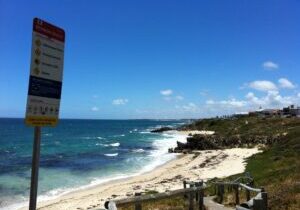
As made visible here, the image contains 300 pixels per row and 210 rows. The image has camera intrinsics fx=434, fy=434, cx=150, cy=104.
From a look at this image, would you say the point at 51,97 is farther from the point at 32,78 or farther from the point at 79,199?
the point at 79,199

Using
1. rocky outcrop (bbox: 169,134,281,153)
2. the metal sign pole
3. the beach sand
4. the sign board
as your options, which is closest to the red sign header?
the sign board

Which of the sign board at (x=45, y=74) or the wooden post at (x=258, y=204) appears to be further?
the wooden post at (x=258, y=204)

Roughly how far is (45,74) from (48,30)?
17.4 inches

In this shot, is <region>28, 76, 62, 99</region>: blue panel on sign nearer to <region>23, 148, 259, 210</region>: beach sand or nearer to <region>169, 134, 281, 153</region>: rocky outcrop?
<region>23, 148, 259, 210</region>: beach sand

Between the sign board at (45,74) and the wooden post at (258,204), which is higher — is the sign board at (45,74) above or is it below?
above

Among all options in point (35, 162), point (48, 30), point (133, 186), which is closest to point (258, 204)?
point (35, 162)

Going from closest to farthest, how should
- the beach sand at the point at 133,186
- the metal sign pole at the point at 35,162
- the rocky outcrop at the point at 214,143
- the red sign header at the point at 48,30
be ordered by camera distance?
the red sign header at the point at 48,30 < the metal sign pole at the point at 35,162 < the beach sand at the point at 133,186 < the rocky outcrop at the point at 214,143

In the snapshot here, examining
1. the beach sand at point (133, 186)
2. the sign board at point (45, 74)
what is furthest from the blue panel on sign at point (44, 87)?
the beach sand at point (133, 186)

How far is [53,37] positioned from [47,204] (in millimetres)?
22373

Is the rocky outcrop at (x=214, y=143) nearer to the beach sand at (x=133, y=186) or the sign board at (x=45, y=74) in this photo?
the beach sand at (x=133, y=186)

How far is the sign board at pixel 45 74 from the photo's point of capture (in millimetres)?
4195

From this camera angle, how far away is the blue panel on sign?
13.7 ft

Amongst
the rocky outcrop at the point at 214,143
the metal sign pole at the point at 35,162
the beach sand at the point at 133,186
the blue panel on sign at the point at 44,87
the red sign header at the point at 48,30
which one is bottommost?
the beach sand at the point at 133,186

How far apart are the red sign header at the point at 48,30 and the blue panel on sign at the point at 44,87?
0.46 metres
